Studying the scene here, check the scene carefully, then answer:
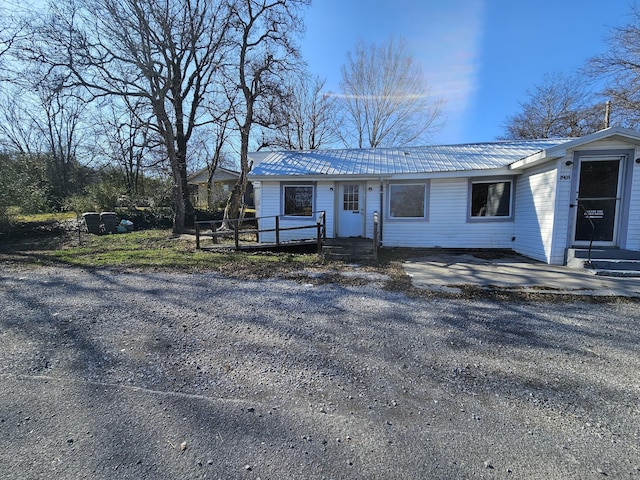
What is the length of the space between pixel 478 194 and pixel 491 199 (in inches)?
17.0

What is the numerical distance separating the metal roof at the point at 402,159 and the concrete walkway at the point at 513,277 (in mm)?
3285

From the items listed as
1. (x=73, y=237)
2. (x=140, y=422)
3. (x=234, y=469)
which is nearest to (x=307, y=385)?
(x=234, y=469)

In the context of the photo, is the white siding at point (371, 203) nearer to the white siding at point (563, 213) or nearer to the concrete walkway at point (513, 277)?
the concrete walkway at point (513, 277)

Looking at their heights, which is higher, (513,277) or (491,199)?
(491,199)

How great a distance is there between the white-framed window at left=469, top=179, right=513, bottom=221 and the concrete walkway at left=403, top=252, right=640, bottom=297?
2004 millimetres

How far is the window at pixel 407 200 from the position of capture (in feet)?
33.2

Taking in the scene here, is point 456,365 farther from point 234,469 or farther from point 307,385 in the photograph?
point 234,469

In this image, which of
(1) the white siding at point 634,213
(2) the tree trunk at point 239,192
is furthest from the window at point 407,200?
(2) the tree trunk at point 239,192

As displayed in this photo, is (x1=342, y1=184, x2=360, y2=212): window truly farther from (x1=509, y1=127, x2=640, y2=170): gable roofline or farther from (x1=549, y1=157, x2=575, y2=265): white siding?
(x1=549, y1=157, x2=575, y2=265): white siding

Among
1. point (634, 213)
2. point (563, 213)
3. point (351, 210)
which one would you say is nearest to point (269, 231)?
point (351, 210)

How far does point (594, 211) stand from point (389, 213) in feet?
17.1

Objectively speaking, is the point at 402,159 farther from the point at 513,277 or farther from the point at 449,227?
the point at 513,277

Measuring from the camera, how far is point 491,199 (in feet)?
31.9

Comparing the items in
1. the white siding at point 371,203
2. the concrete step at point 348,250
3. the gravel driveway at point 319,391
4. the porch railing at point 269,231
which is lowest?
the gravel driveway at point 319,391
